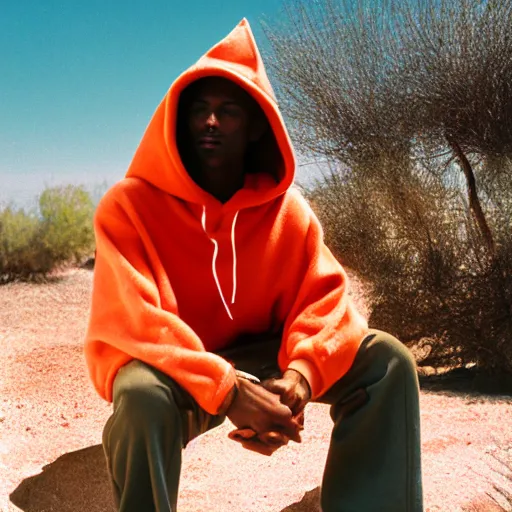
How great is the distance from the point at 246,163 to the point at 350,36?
13.0 ft

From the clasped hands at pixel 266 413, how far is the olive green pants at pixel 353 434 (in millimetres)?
165

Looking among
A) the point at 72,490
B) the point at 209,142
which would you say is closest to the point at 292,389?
the point at 209,142

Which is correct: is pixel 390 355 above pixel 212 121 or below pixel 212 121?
below

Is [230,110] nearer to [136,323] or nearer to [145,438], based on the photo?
[136,323]

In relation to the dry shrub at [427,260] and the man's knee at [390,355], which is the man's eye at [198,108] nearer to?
the man's knee at [390,355]

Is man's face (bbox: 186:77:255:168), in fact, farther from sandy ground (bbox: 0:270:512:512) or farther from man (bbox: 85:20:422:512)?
sandy ground (bbox: 0:270:512:512)

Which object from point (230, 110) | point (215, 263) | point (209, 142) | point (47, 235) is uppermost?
point (230, 110)

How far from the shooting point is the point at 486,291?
601cm

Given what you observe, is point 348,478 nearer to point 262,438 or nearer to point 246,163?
point 262,438

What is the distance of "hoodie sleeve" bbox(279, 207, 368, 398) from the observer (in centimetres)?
235

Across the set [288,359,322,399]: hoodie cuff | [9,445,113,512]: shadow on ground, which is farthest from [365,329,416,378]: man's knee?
[9,445,113,512]: shadow on ground

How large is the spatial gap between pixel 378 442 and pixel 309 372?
33 centimetres

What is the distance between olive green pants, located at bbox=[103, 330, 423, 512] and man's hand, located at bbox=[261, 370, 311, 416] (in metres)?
0.22

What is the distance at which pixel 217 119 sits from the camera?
8.31ft
